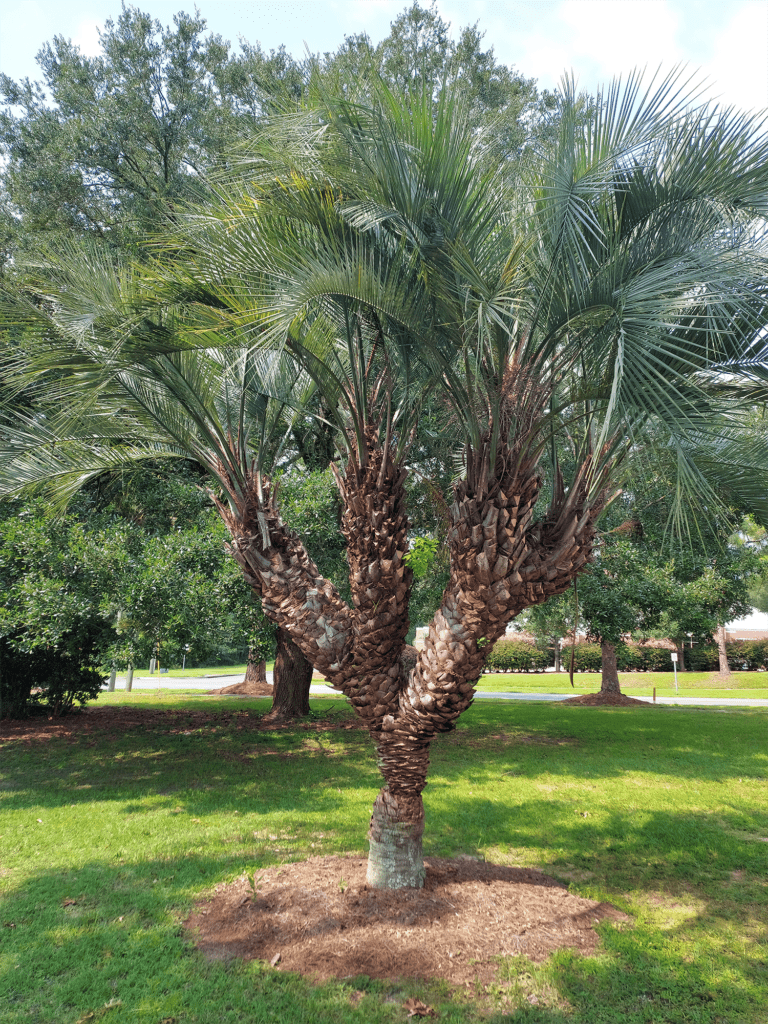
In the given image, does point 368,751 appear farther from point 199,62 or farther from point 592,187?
point 199,62

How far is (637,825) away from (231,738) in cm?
666

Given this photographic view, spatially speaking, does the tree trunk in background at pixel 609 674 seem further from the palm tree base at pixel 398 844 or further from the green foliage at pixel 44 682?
the palm tree base at pixel 398 844

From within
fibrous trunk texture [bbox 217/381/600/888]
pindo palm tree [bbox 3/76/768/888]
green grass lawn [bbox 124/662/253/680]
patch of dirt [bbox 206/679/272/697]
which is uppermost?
pindo palm tree [bbox 3/76/768/888]

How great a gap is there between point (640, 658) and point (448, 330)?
98.3ft

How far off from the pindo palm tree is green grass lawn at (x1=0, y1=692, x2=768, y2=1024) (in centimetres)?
136

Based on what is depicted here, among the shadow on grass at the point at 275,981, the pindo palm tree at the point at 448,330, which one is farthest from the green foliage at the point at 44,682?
the pindo palm tree at the point at 448,330

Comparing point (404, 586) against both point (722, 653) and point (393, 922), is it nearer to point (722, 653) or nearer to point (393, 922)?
point (393, 922)

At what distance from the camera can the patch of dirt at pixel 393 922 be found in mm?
3857

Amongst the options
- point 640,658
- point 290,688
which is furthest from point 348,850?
Result: point 640,658

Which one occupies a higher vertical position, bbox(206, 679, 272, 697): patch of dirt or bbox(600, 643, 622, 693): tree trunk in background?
bbox(600, 643, 622, 693): tree trunk in background

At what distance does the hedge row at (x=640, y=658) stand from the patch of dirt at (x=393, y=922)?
2670cm

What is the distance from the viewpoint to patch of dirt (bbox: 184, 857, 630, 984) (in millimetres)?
3857

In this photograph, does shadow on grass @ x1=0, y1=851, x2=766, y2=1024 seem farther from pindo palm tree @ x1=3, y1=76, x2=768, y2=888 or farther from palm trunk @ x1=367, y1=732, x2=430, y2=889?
pindo palm tree @ x1=3, y1=76, x2=768, y2=888

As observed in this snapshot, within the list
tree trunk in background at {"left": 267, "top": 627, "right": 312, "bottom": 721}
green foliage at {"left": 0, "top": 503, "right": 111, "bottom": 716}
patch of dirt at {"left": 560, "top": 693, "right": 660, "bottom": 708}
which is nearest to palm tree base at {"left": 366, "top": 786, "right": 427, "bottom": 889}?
green foliage at {"left": 0, "top": 503, "right": 111, "bottom": 716}
